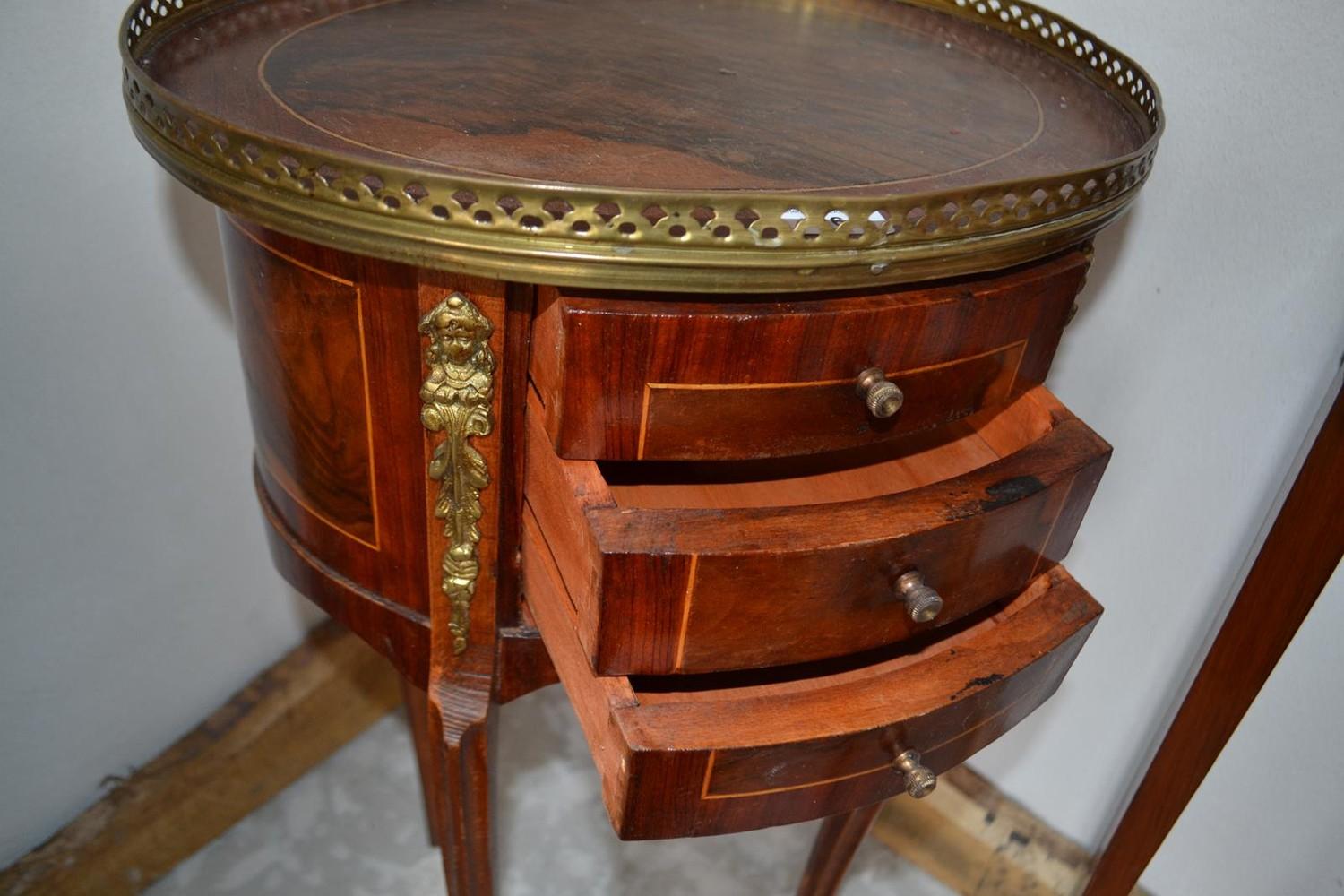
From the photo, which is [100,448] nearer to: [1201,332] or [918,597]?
[918,597]

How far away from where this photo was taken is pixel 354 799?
1.17 m

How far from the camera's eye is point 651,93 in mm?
642

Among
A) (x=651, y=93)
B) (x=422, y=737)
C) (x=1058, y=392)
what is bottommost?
(x=422, y=737)

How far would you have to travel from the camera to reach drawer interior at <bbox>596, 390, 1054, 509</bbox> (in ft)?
2.09

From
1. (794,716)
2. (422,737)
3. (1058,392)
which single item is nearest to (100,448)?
(422,737)

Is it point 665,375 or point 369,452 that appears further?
point 369,452

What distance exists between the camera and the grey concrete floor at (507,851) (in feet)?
3.58

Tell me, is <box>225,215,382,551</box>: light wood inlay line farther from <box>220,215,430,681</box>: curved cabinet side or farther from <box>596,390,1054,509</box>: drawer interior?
<box>596,390,1054,509</box>: drawer interior

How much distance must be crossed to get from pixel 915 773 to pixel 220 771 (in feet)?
2.74

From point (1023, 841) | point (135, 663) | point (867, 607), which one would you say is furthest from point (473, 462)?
point (1023, 841)

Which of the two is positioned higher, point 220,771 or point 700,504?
point 700,504

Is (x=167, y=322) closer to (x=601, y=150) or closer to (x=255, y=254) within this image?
(x=255, y=254)

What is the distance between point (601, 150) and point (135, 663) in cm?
77

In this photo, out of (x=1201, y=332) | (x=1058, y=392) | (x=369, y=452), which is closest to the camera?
(x=369, y=452)
